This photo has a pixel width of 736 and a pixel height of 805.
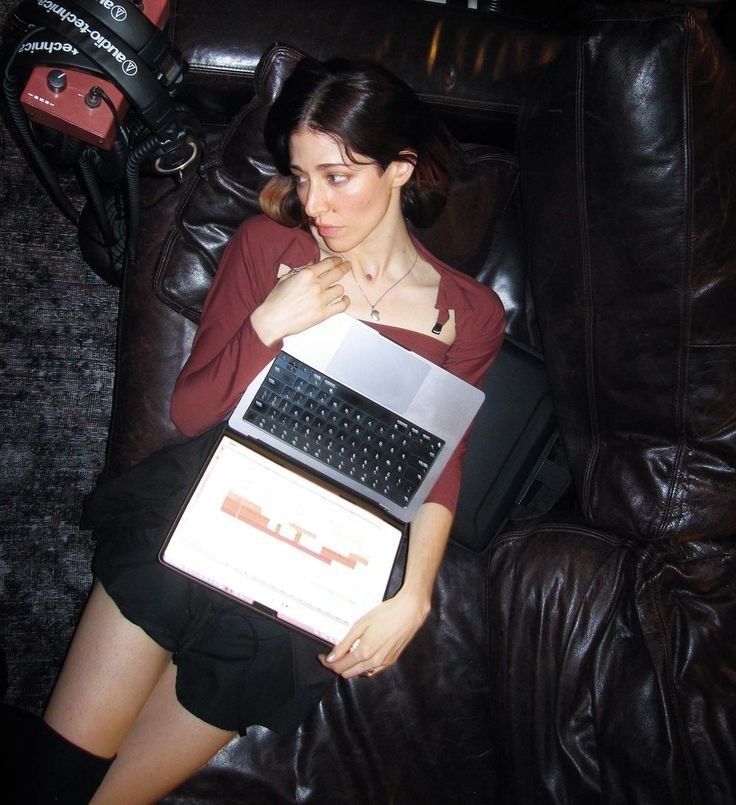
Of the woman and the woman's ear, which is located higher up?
the woman's ear

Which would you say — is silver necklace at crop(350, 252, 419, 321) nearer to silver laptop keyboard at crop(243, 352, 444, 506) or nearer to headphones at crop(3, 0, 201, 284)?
silver laptop keyboard at crop(243, 352, 444, 506)

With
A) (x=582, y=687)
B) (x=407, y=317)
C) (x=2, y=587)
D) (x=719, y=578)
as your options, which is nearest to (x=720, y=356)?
(x=719, y=578)

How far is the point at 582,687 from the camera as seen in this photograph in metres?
1.35

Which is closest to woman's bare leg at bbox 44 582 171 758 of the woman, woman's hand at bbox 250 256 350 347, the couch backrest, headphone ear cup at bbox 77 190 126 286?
the woman

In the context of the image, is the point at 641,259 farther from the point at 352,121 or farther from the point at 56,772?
the point at 56,772

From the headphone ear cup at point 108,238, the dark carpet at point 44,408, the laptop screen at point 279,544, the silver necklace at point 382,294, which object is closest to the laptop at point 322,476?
the laptop screen at point 279,544

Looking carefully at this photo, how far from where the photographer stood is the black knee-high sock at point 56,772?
113cm

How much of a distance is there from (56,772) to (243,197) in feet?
3.86

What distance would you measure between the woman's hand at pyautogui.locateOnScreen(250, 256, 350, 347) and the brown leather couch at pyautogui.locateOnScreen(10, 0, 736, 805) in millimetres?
251

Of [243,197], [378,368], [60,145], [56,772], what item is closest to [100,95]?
[60,145]

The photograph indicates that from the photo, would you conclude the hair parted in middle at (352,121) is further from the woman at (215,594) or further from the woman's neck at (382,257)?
the woman's neck at (382,257)

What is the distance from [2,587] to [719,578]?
5.64ft

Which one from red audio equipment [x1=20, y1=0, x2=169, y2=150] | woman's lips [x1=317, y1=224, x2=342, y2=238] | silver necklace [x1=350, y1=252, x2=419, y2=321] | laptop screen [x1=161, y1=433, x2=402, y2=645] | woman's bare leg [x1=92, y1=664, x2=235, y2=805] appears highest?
red audio equipment [x1=20, y1=0, x2=169, y2=150]

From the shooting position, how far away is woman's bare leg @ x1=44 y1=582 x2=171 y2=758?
1.18 m
